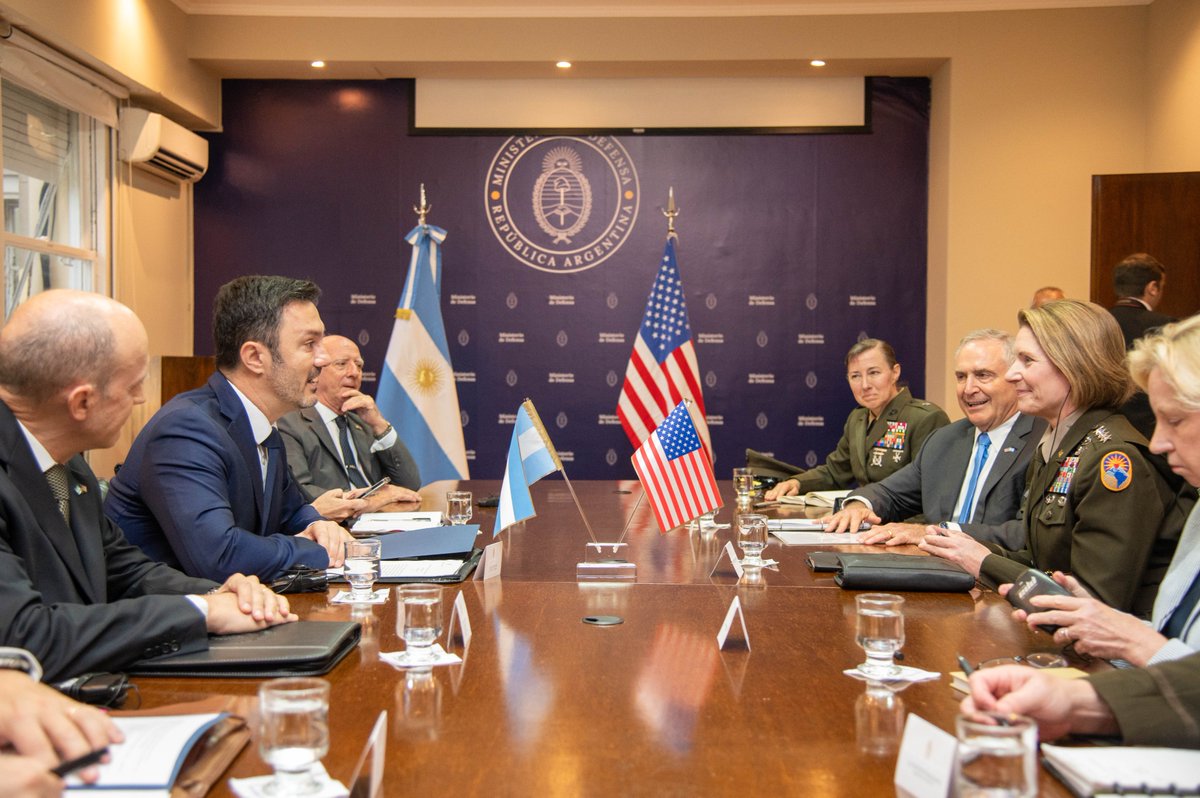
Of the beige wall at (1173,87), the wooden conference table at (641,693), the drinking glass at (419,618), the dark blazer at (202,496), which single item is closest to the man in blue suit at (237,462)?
the dark blazer at (202,496)

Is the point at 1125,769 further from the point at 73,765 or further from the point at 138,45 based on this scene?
the point at 138,45

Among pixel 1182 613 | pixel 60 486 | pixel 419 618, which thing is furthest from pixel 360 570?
pixel 1182 613

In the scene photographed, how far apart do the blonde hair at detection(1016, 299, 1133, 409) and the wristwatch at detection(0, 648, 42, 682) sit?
2.37m

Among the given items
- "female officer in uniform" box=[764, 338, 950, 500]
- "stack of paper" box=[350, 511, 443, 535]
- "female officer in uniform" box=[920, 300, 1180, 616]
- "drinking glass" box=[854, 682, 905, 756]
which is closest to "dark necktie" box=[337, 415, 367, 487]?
"stack of paper" box=[350, 511, 443, 535]

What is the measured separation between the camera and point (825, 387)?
7.27 m

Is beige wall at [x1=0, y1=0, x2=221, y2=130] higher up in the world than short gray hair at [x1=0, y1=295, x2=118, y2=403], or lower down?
higher up

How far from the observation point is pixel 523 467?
9.48ft

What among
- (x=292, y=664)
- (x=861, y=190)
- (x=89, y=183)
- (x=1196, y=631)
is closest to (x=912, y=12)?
(x=861, y=190)

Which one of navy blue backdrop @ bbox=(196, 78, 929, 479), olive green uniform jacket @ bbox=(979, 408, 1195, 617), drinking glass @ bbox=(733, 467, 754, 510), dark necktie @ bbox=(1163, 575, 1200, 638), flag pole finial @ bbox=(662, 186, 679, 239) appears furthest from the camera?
navy blue backdrop @ bbox=(196, 78, 929, 479)

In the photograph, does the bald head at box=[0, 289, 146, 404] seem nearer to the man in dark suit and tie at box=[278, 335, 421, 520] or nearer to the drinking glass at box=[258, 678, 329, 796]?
the drinking glass at box=[258, 678, 329, 796]

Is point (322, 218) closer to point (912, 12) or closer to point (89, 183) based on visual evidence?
point (89, 183)

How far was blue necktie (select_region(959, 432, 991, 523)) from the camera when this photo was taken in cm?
371

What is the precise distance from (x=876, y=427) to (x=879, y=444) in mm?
108

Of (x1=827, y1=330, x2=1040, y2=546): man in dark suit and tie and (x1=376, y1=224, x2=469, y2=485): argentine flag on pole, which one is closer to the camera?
(x1=827, y1=330, x2=1040, y2=546): man in dark suit and tie
